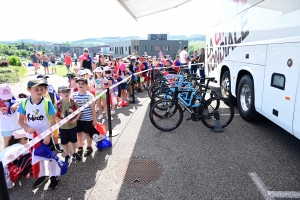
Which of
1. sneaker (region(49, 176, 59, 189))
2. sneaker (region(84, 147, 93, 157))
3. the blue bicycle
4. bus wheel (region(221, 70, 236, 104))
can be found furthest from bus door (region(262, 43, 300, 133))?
sneaker (region(49, 176, 59, 189))

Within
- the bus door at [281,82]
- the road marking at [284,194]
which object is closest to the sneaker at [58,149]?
the road marking at [284,194]

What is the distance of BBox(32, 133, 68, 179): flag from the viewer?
309cm

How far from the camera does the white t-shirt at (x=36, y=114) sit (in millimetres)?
3242

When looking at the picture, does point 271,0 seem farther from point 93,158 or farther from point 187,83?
point 93,158

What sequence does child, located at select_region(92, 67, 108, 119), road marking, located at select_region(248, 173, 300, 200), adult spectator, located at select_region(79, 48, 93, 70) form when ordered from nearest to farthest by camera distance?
road marking, located at select_region(248, 173, 300, 200) < child, located at select_region(92, 67, 108, 119) < adult spectator, located at select_region(79, 48, 93, 70)

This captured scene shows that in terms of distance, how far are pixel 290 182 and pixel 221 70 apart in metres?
5.04

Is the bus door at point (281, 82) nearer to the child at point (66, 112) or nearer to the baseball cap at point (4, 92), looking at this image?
the child at point (66, 112)

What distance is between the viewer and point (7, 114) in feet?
12.4

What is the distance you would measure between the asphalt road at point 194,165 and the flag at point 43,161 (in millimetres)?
268

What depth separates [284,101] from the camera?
3.89m

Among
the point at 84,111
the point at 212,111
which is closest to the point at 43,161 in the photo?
the point at 84,111

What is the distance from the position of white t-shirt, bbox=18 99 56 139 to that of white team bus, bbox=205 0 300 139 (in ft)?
12.7

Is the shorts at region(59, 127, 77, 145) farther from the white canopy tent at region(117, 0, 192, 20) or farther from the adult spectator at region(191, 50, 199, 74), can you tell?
the adult spectator at region(191, 50, 199, 74)

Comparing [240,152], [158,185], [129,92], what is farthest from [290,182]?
[129,92]
